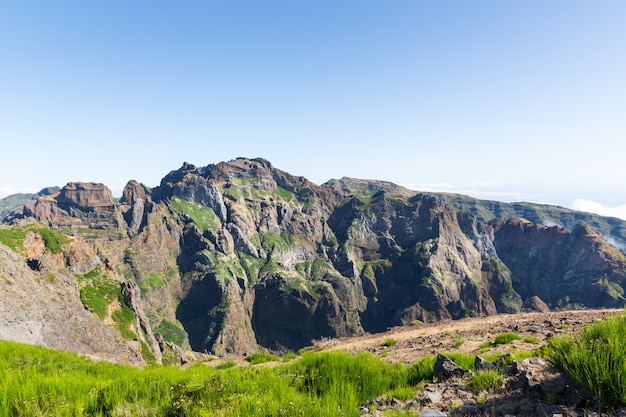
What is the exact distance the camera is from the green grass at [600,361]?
17.5 ft

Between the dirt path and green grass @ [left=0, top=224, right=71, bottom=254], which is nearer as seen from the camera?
the dirt path

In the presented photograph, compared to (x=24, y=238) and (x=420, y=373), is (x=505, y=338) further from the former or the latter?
(x=24, y=238)

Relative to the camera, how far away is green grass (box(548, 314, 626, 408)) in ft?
17.5

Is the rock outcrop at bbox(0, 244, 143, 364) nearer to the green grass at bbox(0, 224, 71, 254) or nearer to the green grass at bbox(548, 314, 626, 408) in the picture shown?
the green grass at bbox(0, 224, 71, 254)

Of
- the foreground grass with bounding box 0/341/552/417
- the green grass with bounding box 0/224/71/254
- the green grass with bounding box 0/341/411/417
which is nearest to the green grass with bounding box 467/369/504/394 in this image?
the foreground grass with bounding box 0/341/552/417

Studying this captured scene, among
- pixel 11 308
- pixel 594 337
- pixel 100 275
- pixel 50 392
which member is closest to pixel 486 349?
pixel 594 337

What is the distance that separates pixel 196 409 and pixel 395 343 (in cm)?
2086

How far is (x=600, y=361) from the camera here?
5578mm

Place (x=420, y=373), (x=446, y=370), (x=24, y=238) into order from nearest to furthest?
(x=446, y=370), (x=420, y=373), (x=24, y=238)

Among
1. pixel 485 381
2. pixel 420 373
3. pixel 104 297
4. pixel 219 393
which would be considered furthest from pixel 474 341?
pixel 104 297

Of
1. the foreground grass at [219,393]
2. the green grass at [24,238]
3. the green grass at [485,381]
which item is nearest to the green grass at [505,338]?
the foreground grass at [219,393]

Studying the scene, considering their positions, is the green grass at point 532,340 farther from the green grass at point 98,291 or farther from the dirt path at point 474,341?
the green grass at point 98,291

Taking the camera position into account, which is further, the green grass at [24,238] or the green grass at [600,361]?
Result: the green grass at [24,238]

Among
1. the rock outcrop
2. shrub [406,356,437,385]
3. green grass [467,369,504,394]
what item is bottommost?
the rock outcrop
